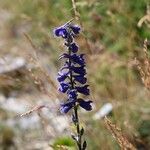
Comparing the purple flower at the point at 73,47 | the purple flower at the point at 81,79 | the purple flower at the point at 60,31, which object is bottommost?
the purple flower at the point at 81,79

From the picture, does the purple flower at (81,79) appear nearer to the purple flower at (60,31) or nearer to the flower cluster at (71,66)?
the flower cluster at (71,66)

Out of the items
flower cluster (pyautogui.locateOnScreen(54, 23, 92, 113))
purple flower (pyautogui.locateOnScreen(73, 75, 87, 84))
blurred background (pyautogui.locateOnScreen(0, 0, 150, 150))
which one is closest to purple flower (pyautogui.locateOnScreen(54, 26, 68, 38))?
flower cluster (pyautogui.locateOnScreen(54, 23, 92, 113))

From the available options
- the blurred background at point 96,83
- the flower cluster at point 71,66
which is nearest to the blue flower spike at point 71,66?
the flower cluster at point 71,66

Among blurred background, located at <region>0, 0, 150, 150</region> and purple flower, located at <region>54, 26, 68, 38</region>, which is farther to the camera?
blurred background, located at <region>0, 0, 150, 150</region>

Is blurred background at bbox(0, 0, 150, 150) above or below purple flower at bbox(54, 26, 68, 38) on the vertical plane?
above

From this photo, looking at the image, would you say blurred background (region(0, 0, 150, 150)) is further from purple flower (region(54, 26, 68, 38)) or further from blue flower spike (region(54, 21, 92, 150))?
purple flower (region(54, 26, 68, 38))

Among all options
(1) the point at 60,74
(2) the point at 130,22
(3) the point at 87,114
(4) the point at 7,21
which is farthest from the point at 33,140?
(4) the point at 7,21

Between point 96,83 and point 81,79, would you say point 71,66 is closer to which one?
point 81,79

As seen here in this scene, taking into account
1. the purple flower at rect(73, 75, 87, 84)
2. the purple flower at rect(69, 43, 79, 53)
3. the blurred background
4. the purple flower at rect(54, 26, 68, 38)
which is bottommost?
the purple flower at rect(73, 75, 87, 84)
